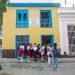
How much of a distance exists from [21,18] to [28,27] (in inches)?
50.8

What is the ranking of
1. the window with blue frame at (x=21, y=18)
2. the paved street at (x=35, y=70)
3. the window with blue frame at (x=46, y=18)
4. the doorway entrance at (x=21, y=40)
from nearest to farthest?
the paved street at (x=35, y=70), the doorway entrance at (x=21, y=40), the window with blue frame at (x=21, y=18), the window with blue frame at (x=46, y=18)

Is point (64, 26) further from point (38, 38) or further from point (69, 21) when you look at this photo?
point (38, 38)

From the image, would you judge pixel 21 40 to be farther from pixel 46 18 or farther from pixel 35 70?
pixel 35 70

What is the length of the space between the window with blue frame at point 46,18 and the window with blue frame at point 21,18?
5.97 feet

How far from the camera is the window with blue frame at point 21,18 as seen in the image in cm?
3844

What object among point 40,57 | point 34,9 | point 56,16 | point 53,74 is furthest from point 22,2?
point 53,74

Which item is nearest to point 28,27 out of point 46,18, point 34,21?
point 34,21

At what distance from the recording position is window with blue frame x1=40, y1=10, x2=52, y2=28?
128 feet

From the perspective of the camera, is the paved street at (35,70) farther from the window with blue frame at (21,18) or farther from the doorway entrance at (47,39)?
the window with blue frame at (21,18)

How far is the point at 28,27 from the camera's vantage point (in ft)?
126

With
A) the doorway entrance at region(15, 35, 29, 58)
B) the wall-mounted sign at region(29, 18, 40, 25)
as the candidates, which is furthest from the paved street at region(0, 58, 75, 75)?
the wall-mounted sign at region(29, 18, 40, 25)

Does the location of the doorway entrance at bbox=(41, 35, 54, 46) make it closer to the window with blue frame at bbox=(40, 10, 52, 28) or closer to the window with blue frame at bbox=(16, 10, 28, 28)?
the window with blue frame at bbox=(40, 10, 52, 28)

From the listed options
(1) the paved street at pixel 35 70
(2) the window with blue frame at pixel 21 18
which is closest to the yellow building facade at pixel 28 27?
(2) the window with blue frame at pixel 21 18

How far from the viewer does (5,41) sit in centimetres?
3838
